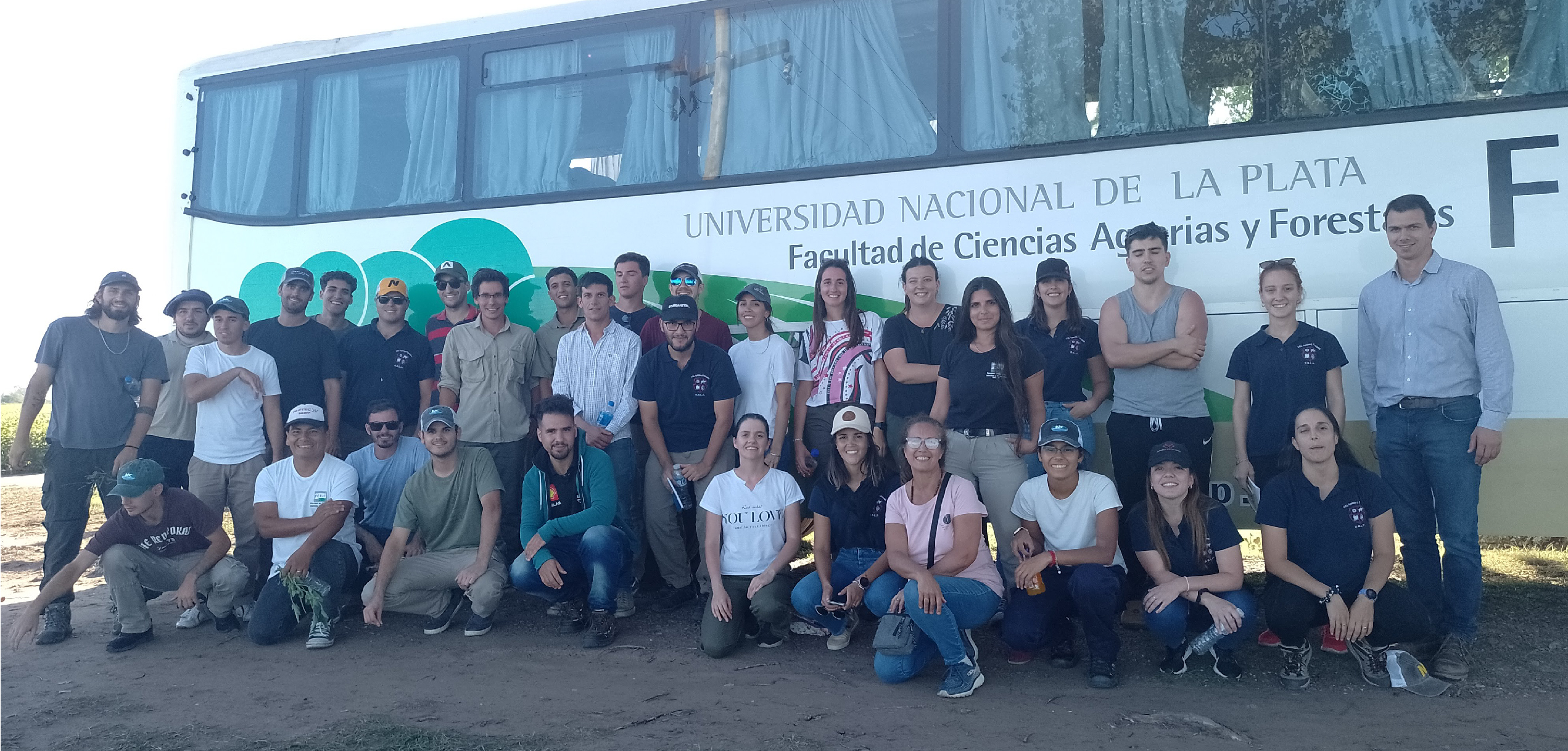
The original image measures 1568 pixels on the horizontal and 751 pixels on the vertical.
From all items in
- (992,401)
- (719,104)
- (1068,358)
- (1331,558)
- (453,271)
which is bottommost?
(1331,558)

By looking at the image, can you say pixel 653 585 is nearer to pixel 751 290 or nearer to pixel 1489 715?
pixel 751 290

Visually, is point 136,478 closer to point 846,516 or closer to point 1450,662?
point 846,516

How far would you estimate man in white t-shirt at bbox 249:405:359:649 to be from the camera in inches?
220

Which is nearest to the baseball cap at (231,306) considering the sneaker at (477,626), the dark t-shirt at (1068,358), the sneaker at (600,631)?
the sneaker at (477,626)

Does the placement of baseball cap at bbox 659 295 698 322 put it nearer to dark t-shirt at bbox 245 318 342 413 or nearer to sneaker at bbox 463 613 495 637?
sneaker at bbox 463 613 495 637

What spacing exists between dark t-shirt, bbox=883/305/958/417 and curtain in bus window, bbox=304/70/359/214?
3.96 meters

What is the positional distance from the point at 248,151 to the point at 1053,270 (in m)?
5.62

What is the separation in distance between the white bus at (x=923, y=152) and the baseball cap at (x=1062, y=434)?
1.04 meters

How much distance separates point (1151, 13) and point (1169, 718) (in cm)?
359

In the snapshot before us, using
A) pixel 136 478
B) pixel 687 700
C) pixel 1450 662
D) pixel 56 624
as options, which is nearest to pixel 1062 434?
pixel 1450 662

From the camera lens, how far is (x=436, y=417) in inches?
220

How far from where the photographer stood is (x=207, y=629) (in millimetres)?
6027

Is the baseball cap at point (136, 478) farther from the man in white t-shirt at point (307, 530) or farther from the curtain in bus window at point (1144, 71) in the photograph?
the curtain in bus window at point (1144, 71)

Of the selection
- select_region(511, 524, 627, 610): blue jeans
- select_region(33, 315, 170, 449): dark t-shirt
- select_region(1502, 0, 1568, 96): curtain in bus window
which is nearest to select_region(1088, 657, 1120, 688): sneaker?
select_region(511, 524, 627, 610): blue jeans
